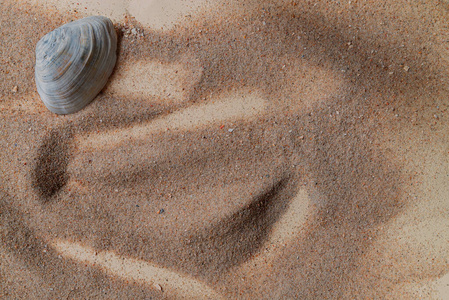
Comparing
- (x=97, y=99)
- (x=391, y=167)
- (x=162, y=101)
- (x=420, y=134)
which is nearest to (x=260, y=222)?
(x=391, y=167)

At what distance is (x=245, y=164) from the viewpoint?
1.64 meters

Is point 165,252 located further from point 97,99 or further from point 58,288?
point 97,99

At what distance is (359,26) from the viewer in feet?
5.37

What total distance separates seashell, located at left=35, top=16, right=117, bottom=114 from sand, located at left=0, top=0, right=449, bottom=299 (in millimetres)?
64

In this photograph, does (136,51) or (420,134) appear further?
(136,51)

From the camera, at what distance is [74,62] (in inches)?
63.2

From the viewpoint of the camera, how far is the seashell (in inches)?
62.9

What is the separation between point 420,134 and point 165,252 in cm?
149

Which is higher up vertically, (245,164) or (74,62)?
(74,62)

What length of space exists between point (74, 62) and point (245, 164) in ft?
3.48

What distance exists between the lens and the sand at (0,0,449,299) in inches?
63.0

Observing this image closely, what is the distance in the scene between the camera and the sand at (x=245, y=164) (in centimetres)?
160

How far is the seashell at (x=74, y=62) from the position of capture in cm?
160

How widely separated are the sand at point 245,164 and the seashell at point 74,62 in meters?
0.06
